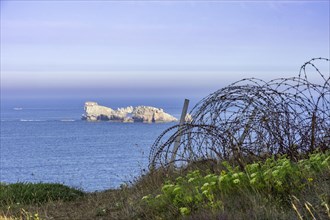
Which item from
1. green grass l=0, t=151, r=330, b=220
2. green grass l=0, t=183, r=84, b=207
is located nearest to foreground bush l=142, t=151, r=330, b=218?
green grass l=0, t=151, r=330, b=220

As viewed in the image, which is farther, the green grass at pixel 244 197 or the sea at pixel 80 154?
the sea at pixel 80 154

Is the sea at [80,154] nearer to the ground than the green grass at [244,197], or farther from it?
nearer to the ground

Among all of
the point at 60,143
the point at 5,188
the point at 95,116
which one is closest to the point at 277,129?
the point at 5,188

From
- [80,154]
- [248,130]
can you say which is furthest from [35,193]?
[80,154]

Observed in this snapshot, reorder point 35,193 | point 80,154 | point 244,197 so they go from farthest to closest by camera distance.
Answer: point 80,154
point 35,193
point 244,197

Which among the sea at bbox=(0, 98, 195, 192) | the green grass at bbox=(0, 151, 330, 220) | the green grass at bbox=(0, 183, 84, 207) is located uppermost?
the green grass at bbox=(0, 151, 330, 220)

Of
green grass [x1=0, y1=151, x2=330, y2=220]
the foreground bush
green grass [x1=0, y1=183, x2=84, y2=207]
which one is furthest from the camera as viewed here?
green grass [x1=0, y1=183, x2=84, y2=207]

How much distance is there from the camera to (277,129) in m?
10.0

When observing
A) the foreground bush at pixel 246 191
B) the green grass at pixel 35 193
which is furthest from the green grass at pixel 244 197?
the green grass at pixel 35 193

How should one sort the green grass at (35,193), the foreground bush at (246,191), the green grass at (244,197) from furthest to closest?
the green grass at (35,193) → the foreground bush at (246,191) → the green grass at (244,197)

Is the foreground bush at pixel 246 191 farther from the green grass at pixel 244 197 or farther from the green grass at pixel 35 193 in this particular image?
the green grass at pixel 35 193

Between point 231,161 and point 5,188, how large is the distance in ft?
15.6

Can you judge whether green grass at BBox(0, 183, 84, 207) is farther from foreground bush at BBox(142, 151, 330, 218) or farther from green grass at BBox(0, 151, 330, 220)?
foreground bush at BBox(142, 151, 330, 218)

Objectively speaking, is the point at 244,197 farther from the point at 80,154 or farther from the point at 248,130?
the point at 80,154
